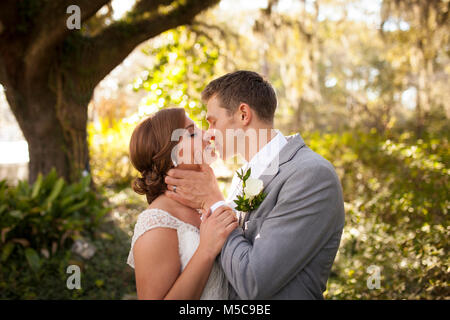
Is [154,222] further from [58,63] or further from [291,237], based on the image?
[58,63]

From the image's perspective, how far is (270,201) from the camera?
193cm

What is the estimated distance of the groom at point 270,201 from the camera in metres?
1.70

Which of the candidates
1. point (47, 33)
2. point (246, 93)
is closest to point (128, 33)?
point (47, 33)

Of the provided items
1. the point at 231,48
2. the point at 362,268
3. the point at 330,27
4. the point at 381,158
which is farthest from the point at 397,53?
the point at 362,268

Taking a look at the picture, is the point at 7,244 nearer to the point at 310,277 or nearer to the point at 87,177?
the point at 87,177

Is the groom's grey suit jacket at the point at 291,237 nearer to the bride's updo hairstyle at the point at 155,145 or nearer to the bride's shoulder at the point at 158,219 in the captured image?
the bride's shoulder at the point at 158,219

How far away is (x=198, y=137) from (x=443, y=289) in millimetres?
2805

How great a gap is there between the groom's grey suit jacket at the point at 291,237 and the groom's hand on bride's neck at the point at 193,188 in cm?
23

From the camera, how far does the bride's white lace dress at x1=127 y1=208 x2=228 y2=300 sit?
1.91 metres

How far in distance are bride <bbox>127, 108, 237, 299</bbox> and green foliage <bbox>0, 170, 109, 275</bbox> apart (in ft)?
10.5

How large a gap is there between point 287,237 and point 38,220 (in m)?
4.10

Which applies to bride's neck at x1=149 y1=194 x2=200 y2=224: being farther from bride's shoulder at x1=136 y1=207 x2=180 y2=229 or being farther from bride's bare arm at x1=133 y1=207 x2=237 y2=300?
bride's bare arm at x1=133 y1=207 x2=237 y2=300

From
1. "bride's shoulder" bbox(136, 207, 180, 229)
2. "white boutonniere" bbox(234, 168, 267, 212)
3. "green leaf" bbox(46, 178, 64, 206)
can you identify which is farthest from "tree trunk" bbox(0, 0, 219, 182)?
"white boutonniere" bbox(234, 168, 267, 212)

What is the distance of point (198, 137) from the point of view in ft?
7.11
